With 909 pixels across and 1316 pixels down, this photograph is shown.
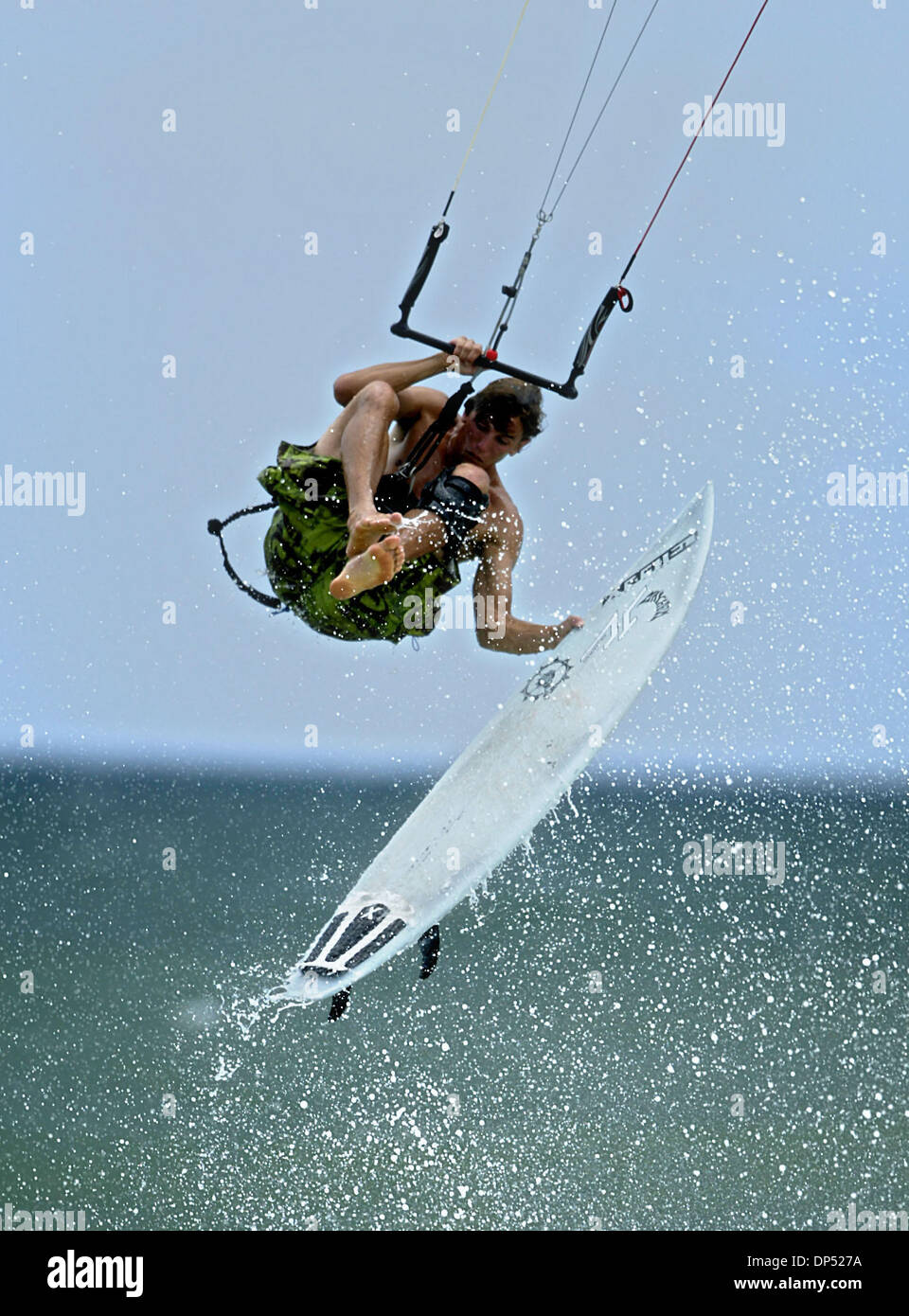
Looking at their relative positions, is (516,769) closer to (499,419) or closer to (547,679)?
(547,679)

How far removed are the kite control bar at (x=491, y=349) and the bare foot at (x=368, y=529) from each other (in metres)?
0.56

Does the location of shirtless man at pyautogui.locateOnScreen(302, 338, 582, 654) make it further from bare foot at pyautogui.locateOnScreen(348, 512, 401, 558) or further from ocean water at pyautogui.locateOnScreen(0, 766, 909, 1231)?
ocean water at pyautogui.locateOnScreen(0, 766, 909, 1231)

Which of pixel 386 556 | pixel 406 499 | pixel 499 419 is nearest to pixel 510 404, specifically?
pixel 499 419

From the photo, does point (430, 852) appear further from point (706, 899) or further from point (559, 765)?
point (706, 899)

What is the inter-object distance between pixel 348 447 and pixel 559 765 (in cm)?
158

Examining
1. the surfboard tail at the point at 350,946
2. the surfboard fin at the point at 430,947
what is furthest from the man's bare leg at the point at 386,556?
the surfboard tail at the point at 350,946

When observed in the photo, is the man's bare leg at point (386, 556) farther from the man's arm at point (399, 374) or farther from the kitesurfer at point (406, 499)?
the man's arm at point (399, 374)

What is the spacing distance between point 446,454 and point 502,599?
55 cm

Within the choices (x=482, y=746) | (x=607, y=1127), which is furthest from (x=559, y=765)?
(x=607, y=1127)

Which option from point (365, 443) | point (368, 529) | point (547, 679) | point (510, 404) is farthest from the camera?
point (547, 679)

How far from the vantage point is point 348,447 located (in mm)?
4883

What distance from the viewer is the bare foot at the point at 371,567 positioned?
4.39m

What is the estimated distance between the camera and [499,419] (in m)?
5.08

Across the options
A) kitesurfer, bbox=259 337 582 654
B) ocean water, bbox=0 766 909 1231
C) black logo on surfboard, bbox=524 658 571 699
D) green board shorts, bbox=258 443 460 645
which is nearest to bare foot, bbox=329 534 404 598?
kitesurfer, bbox=259 337 582 654
